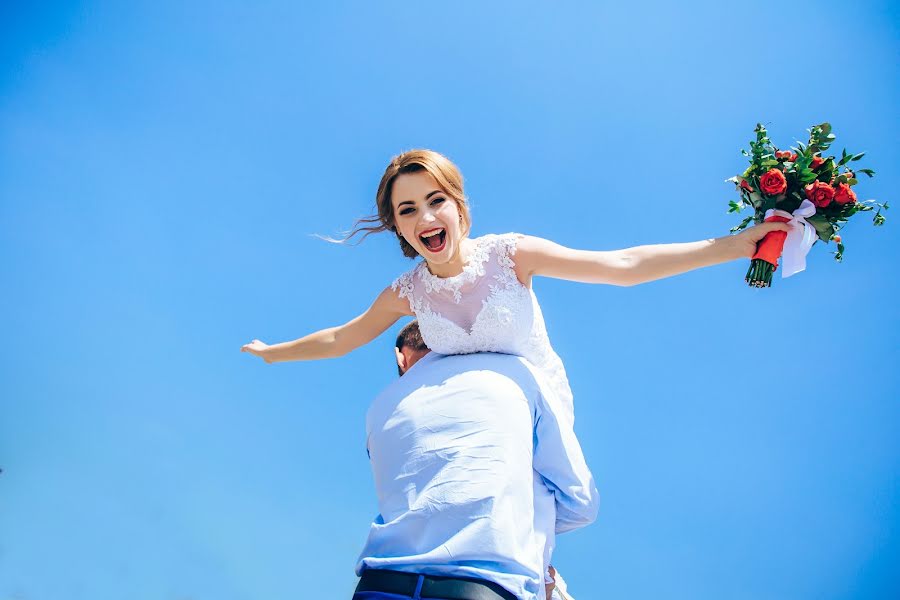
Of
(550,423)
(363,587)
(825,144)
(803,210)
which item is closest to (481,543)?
→ (363,587)

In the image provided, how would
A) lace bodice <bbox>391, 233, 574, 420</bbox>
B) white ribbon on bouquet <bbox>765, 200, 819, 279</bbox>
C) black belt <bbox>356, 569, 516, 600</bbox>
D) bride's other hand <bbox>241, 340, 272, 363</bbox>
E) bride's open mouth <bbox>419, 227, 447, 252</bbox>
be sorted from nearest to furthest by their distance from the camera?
black belt <bbox>356, 569, 516, 600</bbox>
white ribbon on bouquet <bbox>765, 200, 819, 279</bbox>
lace bodice <bbox>391, 233, 574, 420</bbox>
bride's open mouth <bbox>419, 227, 447, 252</bbox>
bride's other hand <bbox>241, 340, 272, 363</bbox>

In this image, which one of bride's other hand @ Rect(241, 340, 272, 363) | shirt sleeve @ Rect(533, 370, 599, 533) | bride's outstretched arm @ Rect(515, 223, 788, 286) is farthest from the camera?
bride's other hand @ Rect(241, 340, 272, 363)

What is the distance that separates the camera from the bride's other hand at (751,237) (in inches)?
163

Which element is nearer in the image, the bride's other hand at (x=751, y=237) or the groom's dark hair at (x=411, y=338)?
the bride's other hand at (x=751, y=237)

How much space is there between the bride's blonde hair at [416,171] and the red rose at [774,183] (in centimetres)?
175

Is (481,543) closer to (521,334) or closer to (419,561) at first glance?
(419,561)

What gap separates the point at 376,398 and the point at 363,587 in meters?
1.12

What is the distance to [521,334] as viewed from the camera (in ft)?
14.5

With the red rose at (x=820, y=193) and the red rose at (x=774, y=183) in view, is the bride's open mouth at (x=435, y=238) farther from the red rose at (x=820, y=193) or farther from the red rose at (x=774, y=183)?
the red rose at (x=820, y=193)

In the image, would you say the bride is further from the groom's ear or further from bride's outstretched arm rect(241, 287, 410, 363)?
the groom's ear

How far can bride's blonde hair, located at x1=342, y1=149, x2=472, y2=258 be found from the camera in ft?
15.0

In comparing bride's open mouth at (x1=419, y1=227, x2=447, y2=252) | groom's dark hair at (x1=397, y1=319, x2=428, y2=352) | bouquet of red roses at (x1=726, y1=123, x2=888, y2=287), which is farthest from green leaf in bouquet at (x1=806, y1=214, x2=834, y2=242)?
groom's dark hair at (x1=397, y1=319, x2=428, y2=352)

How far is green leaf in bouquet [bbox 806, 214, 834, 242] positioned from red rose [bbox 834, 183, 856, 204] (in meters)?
0.13

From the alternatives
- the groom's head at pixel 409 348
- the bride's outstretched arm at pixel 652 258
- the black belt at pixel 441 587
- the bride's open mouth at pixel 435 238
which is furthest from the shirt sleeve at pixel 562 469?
the groom's head at pixel 409 348
